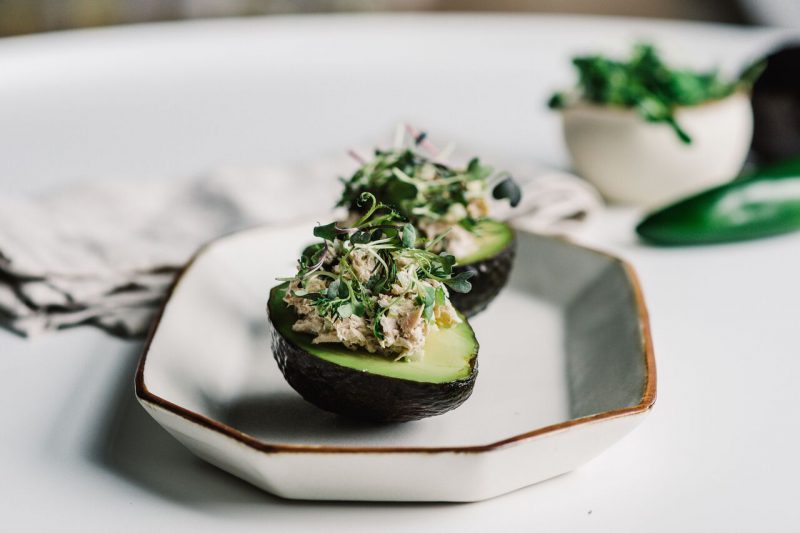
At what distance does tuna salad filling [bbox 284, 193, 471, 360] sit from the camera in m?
1.37

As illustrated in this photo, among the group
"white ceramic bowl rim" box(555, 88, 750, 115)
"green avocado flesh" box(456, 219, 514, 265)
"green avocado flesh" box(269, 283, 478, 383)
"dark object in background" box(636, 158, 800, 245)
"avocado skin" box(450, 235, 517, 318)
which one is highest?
"white ceramic bowl rim" box(555, 88, 750, 115)

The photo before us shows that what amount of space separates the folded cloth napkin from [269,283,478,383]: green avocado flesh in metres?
0.59

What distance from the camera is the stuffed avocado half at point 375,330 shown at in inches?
53.0

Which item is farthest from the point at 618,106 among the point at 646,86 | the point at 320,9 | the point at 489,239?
the point at 320,9

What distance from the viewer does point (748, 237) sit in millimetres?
2369

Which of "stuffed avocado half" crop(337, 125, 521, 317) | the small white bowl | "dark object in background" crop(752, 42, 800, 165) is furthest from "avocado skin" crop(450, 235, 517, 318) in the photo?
"dark object in background" crop(752, 42, 800, 165)

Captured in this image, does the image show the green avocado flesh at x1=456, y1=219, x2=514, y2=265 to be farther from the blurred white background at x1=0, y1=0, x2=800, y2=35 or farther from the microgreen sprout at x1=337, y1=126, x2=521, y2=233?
the blurred white background at x1=0, y1=0, x2=800, y2=35

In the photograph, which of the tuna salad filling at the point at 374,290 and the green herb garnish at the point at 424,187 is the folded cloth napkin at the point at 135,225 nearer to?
the green herb garnish at the point at 424,187

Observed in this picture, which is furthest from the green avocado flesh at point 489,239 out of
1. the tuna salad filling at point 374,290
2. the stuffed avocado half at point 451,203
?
the tuna salad filling at point 374,290

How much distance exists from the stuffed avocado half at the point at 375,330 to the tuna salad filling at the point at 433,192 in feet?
0.88

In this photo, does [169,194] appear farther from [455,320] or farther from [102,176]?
[455,320]

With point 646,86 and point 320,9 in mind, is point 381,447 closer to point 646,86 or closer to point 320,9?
point 646,86

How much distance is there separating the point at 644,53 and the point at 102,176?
1607mm

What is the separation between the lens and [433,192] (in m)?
1.80
